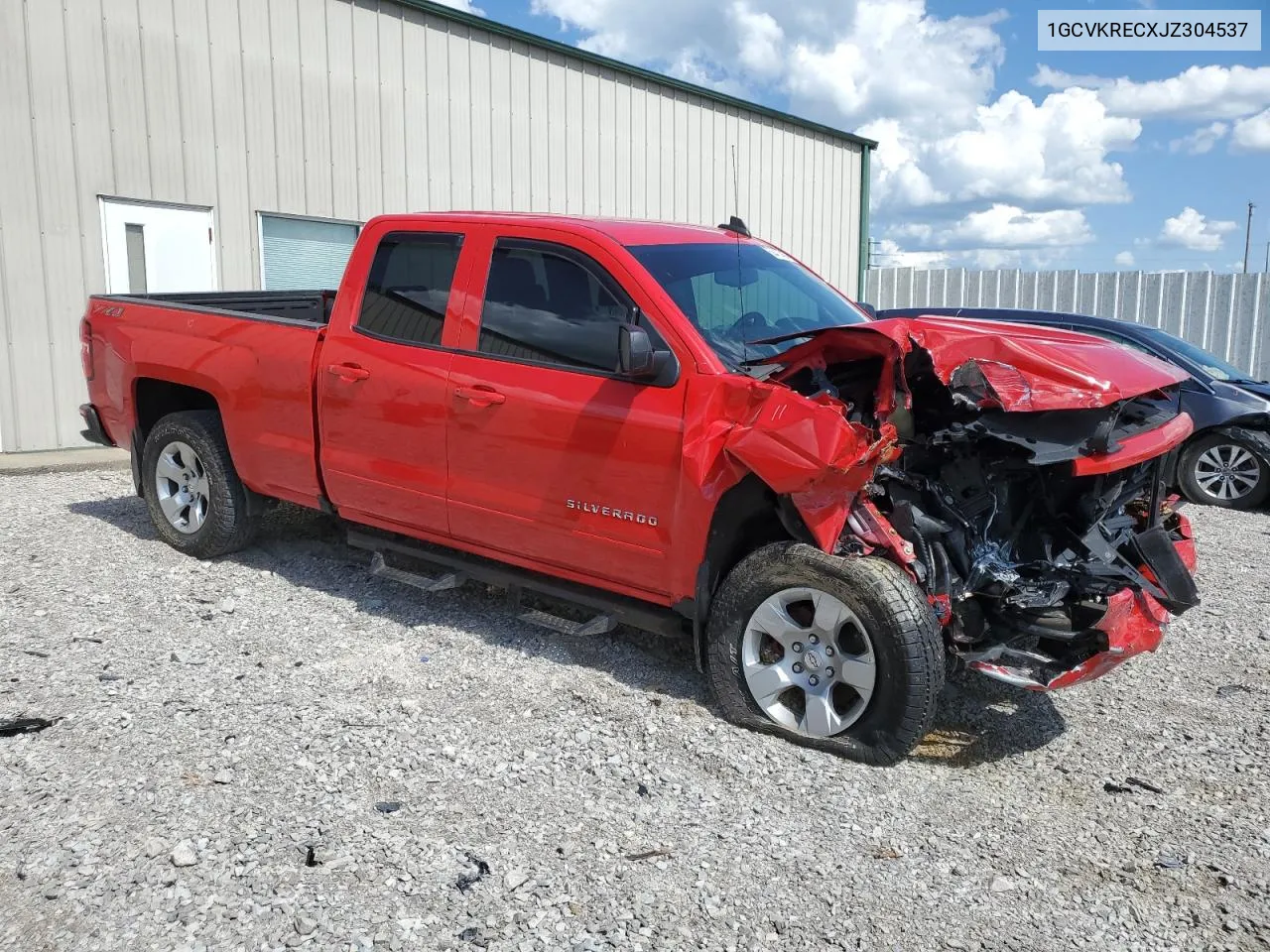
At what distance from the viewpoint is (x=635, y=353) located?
3912 mm

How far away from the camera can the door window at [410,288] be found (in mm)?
4840

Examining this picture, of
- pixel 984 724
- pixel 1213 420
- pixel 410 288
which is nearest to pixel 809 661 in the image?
pixel 984 724

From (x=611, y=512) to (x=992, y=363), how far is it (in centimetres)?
154

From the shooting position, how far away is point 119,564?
6.04 metres

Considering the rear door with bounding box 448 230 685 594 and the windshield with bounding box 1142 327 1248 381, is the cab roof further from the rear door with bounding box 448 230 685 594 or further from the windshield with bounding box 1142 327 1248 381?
the windshield with bounding box 1142 327 1248 381

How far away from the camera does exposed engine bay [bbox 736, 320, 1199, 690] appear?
12.2 feet

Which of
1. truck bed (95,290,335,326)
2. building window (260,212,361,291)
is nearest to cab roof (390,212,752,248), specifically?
truck bed (95,290,335,326)

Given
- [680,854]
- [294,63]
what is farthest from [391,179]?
[680,854]

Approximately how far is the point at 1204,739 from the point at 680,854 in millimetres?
2268

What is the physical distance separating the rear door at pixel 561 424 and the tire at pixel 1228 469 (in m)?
6.62

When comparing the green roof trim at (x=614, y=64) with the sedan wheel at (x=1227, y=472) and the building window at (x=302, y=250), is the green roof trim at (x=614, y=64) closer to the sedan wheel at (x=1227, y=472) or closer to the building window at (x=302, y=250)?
the building window at (x=302, y=250)

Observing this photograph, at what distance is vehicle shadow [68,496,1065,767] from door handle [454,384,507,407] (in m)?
1.16

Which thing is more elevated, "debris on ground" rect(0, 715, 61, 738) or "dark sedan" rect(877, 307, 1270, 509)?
"dark sedan" rect(877, 307, 1270, 509)

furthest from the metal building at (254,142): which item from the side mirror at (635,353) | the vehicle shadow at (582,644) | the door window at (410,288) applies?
the side mirror at (635,353)
